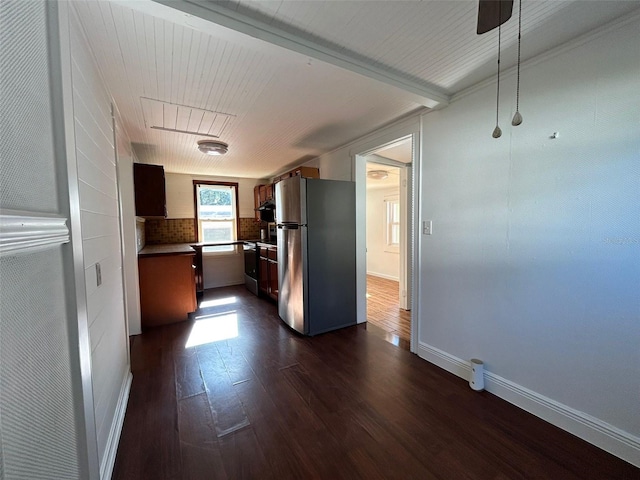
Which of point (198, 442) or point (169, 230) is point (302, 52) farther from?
point (169, 230)

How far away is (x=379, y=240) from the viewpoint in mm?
6527

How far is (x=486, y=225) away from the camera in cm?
196

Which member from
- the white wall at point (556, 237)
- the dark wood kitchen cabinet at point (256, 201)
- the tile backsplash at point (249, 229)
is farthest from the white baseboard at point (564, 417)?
the tile backsplash at point (249, 229)

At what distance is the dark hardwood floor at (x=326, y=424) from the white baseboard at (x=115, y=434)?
0.04 m

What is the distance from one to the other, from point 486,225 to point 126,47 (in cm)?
266

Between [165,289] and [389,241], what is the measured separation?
4795mm

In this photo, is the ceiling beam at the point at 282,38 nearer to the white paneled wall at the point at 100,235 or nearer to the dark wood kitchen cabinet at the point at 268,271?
the white paneled wall at the point at 100,235

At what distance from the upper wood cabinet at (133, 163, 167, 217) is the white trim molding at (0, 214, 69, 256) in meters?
2.69

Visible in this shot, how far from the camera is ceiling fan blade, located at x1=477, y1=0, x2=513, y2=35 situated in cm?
84

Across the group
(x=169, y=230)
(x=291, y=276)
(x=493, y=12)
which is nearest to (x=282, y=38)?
(x=493, y=12)

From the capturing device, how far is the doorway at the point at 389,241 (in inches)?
128

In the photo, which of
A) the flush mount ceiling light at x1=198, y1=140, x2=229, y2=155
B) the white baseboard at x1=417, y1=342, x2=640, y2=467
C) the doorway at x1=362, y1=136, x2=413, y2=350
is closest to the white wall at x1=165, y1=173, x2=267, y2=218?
the flush mount ceiling light at x1=198, y1=140, x2=229, y2=155

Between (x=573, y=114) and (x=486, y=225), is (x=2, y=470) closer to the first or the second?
(x=486, y=225)

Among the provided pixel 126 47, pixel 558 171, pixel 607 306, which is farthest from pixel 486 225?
pixel 126 47
